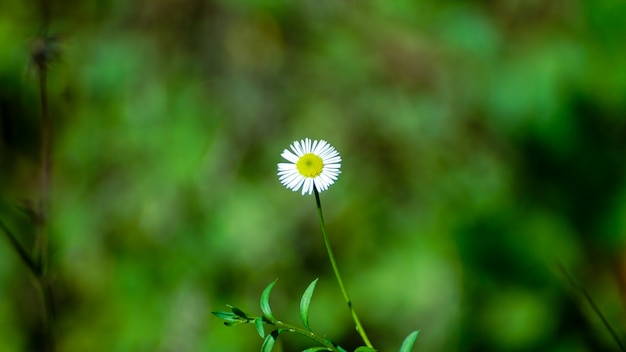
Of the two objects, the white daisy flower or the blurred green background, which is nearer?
the white daisy flower

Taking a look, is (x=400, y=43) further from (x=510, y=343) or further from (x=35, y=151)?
(x=35, y=151)

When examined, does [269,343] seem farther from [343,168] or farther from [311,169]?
[343,168]

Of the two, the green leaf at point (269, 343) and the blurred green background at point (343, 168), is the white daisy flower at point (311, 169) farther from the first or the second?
the blurred green background at point (343, 168)

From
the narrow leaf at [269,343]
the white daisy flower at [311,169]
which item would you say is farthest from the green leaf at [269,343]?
the white daisy flower at [311,169]

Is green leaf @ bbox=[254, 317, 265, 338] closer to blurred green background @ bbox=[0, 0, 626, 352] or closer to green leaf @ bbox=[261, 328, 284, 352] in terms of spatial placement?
green leaf @ bbox=[261, 328, 284, 352]

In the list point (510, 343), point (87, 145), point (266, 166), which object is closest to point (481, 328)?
point (510, 343)

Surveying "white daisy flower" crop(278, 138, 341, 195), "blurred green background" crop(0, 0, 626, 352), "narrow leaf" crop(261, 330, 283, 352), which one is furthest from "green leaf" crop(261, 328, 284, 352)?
"blurred green background" crop(0, 0, 626, 352)
